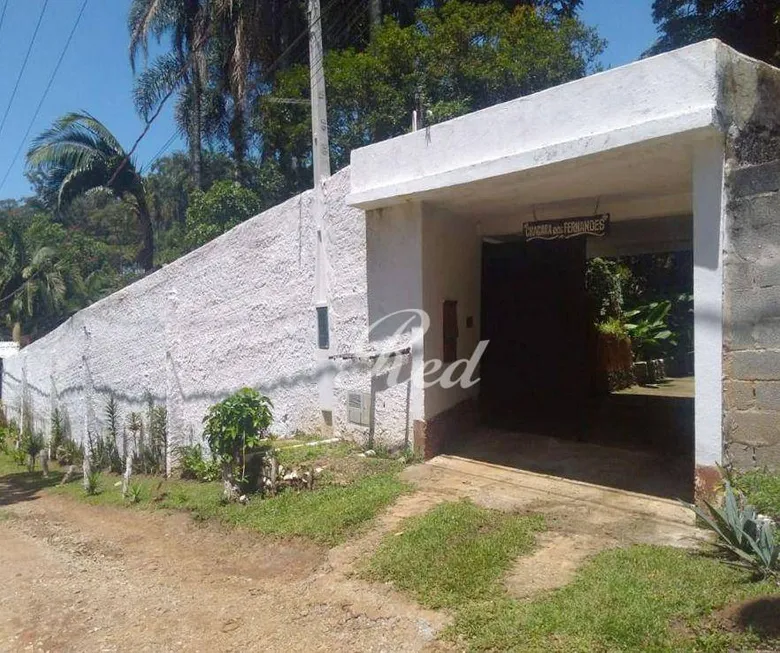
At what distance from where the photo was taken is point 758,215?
487 cm

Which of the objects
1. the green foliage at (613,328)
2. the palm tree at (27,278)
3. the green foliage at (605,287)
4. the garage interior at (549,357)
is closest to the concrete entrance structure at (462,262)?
the garage interior at (549,357)

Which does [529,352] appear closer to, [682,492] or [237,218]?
[682,492]

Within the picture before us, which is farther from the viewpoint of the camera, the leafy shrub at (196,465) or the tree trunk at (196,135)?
the tree trunk at (196,135)

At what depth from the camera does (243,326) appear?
9859mm

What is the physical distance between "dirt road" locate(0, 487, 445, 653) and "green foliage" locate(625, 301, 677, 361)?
10259mm

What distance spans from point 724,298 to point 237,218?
12477 millimetres

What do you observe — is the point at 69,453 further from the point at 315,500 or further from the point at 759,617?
the point at 759,617

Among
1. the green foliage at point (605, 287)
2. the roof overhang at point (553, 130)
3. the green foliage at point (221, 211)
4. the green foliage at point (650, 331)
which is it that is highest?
the green foliage at point (221, 211)

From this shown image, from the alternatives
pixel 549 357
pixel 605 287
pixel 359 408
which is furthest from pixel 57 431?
pixel 605 287

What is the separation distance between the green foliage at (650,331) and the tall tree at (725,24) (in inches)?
213

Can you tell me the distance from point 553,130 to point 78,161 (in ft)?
43.4

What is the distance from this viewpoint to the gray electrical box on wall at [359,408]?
7.90 metres

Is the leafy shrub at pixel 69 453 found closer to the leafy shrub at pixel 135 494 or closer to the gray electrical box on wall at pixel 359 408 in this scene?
the leafy shrub at pixel 135 494

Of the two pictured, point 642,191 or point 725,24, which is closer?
point 642,191
